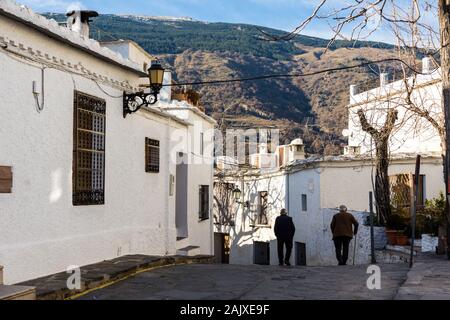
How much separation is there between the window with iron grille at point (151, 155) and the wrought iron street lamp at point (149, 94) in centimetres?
165

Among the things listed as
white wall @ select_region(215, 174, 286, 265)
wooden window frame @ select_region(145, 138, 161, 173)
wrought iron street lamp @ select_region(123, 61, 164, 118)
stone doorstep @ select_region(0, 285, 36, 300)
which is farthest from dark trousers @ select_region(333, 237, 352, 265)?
white wall @ select_region(215, 174, 286, 265)

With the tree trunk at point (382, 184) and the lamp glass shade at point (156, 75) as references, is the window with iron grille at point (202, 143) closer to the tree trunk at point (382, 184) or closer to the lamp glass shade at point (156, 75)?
the tree trunk at point (382, 184)

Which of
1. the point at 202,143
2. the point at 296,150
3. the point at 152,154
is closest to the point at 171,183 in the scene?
the point at 152,154

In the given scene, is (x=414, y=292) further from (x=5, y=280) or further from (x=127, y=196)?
(x=127, y=196)

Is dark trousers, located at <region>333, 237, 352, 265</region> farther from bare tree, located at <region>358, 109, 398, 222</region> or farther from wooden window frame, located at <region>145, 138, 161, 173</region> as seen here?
wooden window frame, located at <region>145, 138, 161, 173</region>

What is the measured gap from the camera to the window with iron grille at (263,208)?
2995 cm

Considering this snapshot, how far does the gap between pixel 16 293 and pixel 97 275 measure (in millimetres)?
3206

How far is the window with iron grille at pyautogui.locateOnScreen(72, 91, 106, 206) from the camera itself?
1066 centimetres

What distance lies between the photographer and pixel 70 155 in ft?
34.5

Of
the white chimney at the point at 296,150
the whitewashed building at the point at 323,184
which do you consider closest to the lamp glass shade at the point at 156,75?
the whitewashed building at the point at 323,184

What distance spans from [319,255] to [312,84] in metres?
66.0

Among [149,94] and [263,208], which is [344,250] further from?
[263,208]

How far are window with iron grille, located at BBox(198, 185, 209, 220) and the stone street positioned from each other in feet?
31.9

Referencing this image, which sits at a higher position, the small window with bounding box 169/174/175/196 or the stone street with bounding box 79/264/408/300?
the small window with bounding box 169/174/175/196
